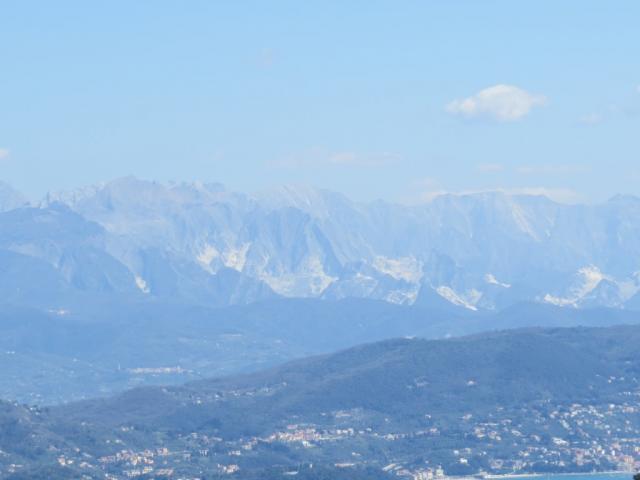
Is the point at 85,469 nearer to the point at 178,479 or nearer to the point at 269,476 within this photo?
the point at 178,479

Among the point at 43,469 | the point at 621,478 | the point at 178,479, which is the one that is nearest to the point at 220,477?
the point at 178,479

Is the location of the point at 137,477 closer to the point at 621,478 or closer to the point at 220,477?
the point at 220,477

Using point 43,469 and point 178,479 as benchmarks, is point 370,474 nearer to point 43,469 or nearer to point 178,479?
point 178,479

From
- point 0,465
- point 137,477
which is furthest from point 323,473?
point 0,465

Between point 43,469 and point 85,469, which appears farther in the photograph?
point 85,469

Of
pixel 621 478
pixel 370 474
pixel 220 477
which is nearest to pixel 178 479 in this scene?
pixel 220 477

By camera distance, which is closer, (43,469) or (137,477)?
(43,469)

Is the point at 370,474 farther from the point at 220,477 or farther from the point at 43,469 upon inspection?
the point at 43,469
